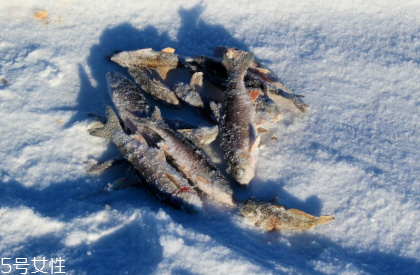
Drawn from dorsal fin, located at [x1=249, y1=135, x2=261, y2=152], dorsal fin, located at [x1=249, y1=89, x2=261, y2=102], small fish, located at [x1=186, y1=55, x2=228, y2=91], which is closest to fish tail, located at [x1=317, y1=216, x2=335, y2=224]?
dorsal fin, located at [x1=249, y1=135, x2=261, y2=152]

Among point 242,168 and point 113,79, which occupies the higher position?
point 113,79

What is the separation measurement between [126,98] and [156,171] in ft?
4.21

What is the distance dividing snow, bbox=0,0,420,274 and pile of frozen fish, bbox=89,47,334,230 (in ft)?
0.71

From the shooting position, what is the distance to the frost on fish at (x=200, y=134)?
539 cm

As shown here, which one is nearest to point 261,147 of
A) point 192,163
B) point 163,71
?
point 192,163

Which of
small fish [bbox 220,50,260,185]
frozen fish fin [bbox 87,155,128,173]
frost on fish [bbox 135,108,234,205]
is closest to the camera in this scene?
frost on fish [bbox 135,108,234,205]

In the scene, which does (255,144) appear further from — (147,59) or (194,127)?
(147,59)

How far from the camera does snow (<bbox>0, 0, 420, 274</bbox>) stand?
178 inches

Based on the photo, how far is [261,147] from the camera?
5633 millimetres

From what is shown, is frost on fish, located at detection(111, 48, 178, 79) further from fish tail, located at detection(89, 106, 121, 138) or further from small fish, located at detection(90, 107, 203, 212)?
small fish, located at detection(90, 107, 203, 212)

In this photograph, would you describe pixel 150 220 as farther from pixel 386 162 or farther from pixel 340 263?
pixel 386 162

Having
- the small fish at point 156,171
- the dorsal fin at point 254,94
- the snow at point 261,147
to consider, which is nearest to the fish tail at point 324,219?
the snow at point 261,147

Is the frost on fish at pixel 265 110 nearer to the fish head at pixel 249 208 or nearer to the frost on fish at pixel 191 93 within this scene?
the frost on fish at pixel 191 93

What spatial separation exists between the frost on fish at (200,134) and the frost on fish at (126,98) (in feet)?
2.01
